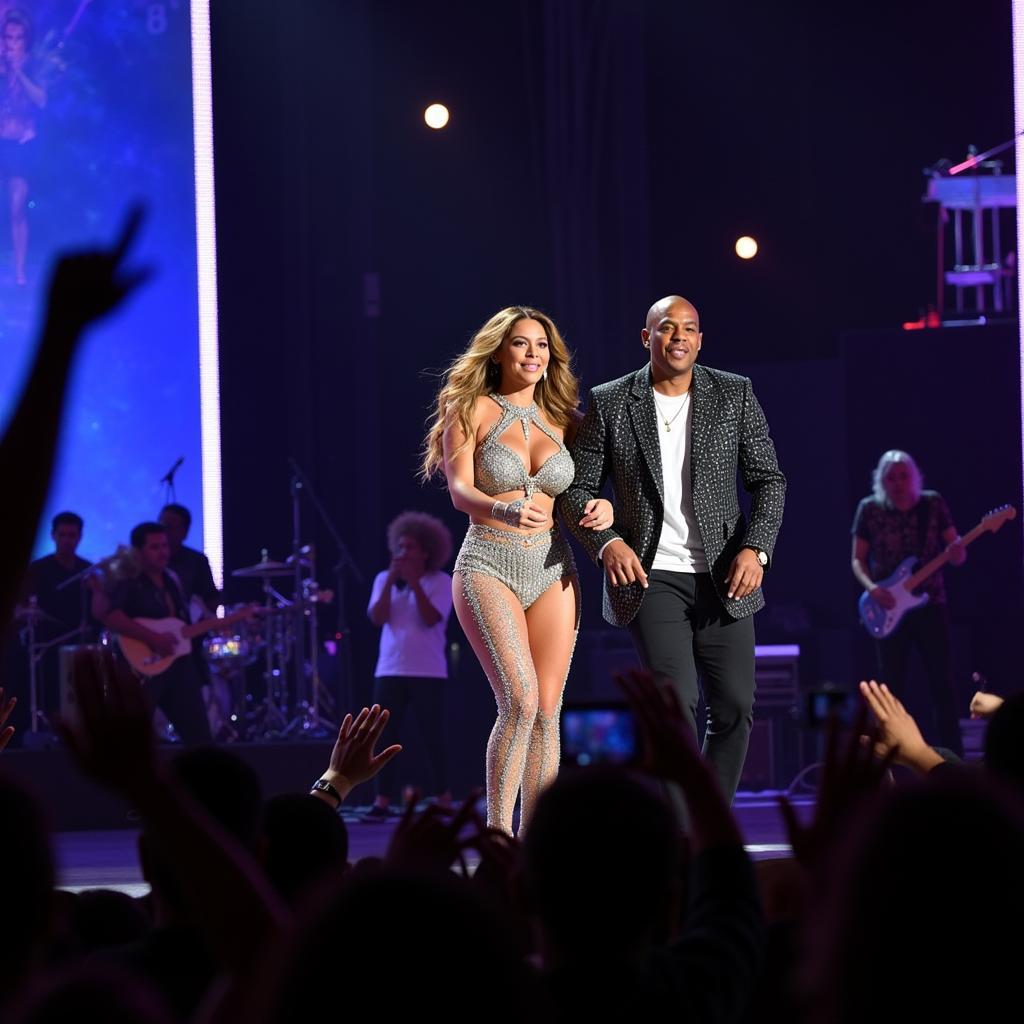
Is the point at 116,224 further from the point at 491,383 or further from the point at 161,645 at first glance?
the point at 491,383

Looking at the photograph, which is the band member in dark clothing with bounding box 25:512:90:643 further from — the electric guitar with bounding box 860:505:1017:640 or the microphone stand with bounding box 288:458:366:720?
the electric guitar with bounding box 860:505:1017:640

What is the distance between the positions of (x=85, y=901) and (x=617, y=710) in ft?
6.78

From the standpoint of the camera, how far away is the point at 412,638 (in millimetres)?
9531

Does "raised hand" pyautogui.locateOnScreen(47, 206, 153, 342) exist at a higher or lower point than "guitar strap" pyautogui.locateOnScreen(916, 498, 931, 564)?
higher

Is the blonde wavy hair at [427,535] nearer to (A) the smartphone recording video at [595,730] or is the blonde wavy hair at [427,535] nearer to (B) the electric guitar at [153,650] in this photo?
(B) the electric guitar at [153,650]

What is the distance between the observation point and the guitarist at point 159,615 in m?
9.45

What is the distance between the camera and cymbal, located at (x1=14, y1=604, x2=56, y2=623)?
401 inches

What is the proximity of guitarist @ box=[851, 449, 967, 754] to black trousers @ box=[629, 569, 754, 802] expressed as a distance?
4.52 meters

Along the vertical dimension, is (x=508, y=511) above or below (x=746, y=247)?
below

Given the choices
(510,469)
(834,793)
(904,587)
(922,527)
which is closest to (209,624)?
(904,587)

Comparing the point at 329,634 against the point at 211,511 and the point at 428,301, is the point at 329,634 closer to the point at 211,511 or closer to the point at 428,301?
the point at 211,511

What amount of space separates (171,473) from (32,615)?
1425 mm

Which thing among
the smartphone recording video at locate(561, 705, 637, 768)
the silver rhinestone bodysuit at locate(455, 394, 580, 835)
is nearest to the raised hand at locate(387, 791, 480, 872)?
the smartphone recording video at locate(561, 705, 637, 768)

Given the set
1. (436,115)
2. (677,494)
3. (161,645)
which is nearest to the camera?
(677,494)
